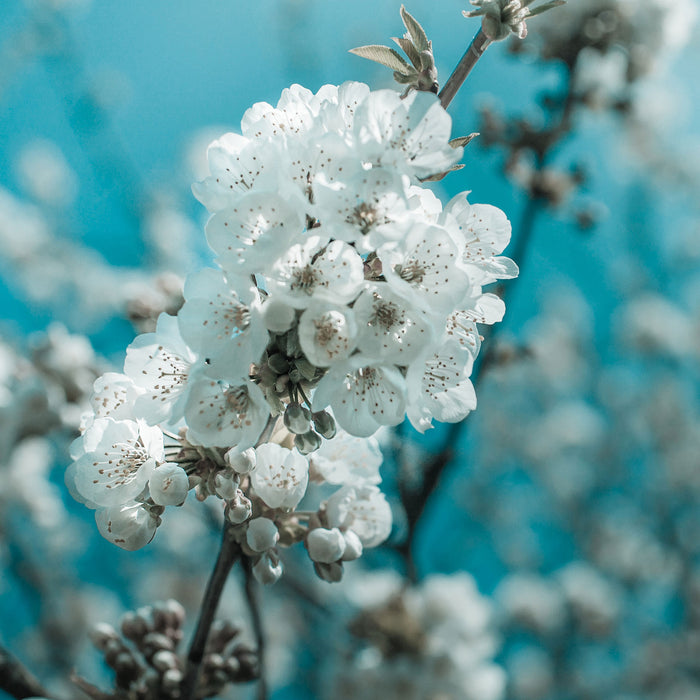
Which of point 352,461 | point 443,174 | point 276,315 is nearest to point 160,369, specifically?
point 276,315

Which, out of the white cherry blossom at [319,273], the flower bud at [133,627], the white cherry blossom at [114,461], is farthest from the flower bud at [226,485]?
the flower bud at [133,627]

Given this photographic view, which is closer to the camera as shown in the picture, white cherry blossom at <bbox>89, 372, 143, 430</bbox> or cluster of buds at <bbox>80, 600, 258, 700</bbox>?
white cherry blossom at <bbox>89, 372, 143, 430</bbox>

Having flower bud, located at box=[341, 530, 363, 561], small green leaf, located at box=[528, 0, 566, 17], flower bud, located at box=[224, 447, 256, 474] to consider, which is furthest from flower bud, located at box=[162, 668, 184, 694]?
small green leaf, located at box=[528, 0, 566, 17]

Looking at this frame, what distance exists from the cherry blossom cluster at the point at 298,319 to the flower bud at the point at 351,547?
15 cm

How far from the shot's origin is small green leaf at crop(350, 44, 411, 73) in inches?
40.4

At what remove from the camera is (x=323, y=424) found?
99 centimetres

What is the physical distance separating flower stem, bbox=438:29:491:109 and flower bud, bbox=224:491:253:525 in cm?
77

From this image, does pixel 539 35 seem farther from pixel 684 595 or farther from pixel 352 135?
pixel 684 595

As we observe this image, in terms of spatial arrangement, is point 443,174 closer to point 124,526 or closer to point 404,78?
point 404,78

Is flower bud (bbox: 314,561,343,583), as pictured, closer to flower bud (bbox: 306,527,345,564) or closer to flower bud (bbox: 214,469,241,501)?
flower bud (bbox: 306,527,345,564)

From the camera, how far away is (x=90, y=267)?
6949 mm

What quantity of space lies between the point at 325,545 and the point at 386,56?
34.8 inches

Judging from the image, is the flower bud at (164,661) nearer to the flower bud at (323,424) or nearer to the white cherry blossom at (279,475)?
the white cherry blossom at (279,475)

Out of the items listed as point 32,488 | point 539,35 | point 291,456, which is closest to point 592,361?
point 539,35
